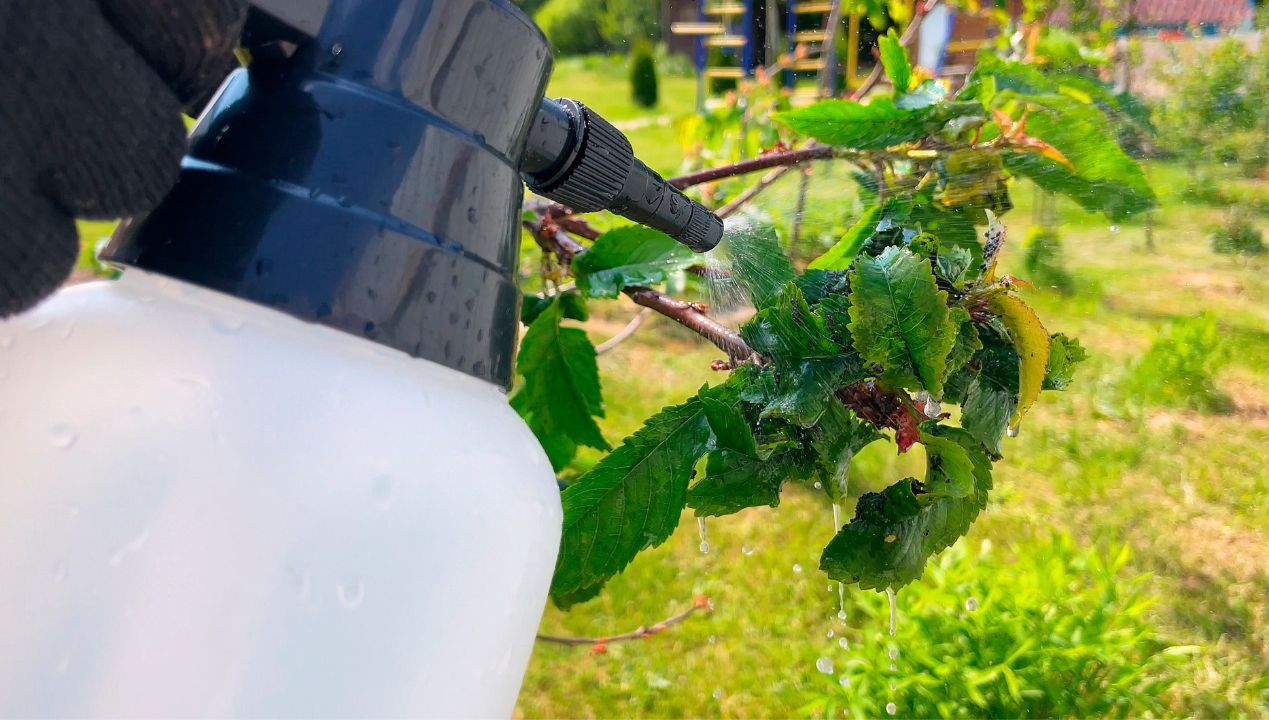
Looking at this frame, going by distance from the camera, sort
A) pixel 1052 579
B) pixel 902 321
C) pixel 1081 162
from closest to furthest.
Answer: pixel 902 321, pixel 1081 162, pixel 1052 579

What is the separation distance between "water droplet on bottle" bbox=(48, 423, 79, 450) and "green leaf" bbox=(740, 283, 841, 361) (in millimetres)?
248

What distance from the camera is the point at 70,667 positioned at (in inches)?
9.8

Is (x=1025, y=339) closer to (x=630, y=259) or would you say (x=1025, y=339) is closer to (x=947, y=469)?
(x=947, y=469)

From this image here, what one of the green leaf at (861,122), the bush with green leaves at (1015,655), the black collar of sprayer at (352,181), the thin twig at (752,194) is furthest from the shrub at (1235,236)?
the black collar of sprayer at (352,181)

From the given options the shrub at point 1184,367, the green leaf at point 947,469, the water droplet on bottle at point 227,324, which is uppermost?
the water droplet on bottle at point 227,324

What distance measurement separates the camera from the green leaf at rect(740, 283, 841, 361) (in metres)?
0.36

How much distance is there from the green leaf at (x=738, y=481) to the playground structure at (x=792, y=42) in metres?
0.48

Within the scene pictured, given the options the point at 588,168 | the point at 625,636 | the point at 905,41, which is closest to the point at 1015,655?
the point at 625,636

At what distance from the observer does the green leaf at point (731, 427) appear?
375 millimetres

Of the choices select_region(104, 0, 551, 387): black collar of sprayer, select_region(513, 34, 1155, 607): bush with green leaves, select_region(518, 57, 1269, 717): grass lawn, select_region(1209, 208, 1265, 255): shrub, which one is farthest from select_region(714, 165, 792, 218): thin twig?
select_region(1209, 208, 1265, 255): shrub

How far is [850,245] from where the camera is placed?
0.48 meters

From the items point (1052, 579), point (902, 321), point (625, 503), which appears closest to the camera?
point (902, 321)

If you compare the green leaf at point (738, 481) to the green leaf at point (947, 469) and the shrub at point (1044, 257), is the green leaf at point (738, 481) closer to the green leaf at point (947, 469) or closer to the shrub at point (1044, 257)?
Answer: the green leaf at point (947, 469)

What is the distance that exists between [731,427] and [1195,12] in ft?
2.96
